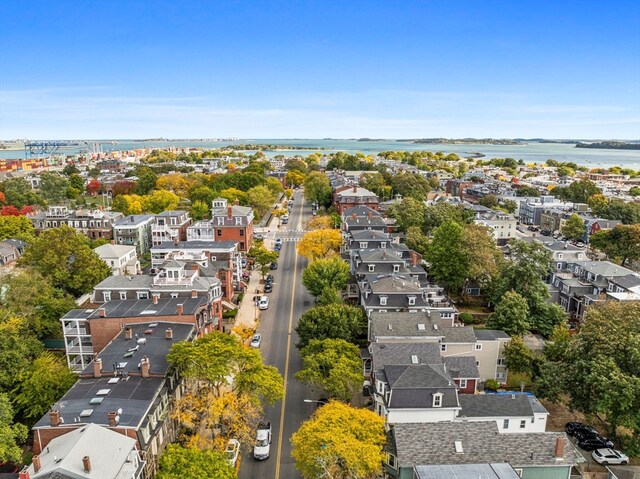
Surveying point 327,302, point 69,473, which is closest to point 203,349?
point 69,473

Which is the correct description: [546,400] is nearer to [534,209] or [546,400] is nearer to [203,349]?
[203,349]

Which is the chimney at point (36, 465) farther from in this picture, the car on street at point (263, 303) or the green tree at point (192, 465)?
the car on street at point (263, 303)

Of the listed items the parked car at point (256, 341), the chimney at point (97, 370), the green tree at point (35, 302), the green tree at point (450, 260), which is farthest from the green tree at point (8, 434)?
the green tree at point (450, 260)

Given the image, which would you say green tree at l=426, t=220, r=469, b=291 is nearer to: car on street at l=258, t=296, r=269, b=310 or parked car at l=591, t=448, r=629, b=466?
car on street at l=258, t=296, r=269, b=310

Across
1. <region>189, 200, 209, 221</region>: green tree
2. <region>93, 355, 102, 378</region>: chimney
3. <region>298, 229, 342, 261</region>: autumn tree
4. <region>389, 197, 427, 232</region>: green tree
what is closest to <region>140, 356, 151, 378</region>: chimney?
<region>93, 355, 102, 378</region>: chimney

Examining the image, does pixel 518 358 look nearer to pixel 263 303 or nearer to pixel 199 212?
pixel 263 303

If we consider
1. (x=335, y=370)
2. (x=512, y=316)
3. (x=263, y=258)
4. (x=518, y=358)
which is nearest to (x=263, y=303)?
(x=263, y=258)

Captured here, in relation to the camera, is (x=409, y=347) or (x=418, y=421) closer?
(x=418, y=421)
